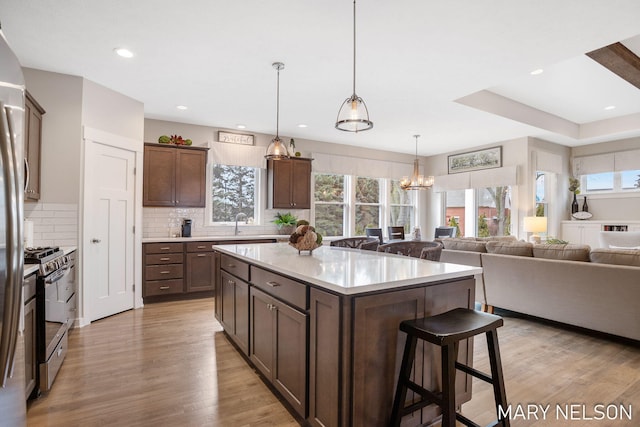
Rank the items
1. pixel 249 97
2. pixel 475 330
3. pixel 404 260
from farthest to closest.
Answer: pixel 249 97 < pixel 404 260 < pixel 475 330

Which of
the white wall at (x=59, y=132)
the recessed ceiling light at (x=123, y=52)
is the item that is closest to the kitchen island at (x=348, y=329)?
the recessed ceiling light at (x=123, y=52)

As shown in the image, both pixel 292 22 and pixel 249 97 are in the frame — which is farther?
pixel 249 97

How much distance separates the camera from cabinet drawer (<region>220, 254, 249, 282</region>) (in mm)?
2670

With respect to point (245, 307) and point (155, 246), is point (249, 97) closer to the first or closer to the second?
point (155, 246)

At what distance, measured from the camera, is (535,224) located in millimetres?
5867

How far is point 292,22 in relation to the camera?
8.80 ft

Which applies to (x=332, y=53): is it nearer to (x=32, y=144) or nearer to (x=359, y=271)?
(x=359, y=271)

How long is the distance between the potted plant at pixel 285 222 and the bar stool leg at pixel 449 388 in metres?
4.65

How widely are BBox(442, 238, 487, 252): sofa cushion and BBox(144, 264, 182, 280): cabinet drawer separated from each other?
3.60 metres

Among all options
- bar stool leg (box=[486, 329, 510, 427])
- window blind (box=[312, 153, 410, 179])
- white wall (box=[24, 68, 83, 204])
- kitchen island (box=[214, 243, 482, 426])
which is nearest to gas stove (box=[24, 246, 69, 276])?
white wall (box=[24, 68, 83, 204])

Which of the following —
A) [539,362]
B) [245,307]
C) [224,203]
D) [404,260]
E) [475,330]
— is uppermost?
[224,203]

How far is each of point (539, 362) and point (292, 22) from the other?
330 centimetres

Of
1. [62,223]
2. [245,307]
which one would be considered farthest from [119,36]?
[245,307]

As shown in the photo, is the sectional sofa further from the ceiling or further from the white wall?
the white wall
